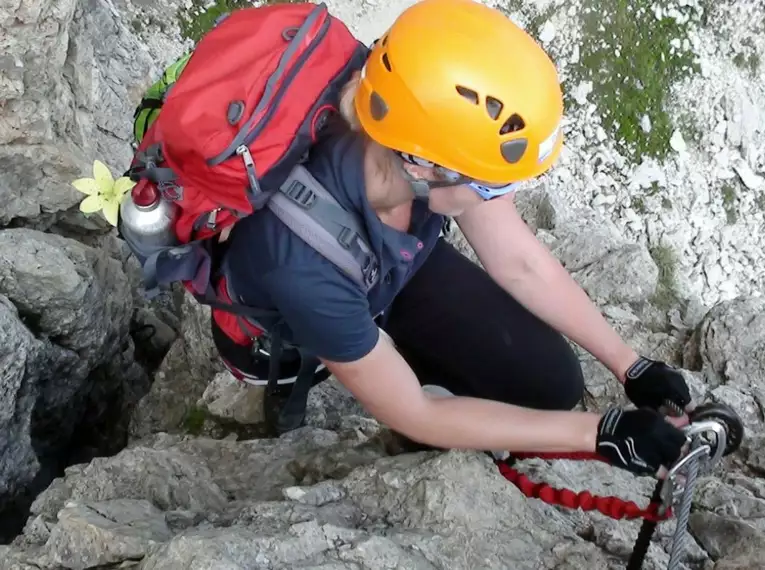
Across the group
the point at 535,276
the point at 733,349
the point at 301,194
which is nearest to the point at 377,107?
the point at 301,194

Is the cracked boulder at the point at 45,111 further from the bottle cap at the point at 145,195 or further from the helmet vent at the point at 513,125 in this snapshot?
the helmet vent at the point at 513,125

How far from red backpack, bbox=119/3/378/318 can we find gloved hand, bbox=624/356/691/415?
1565 mm

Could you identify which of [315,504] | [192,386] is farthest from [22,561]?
[192,386]

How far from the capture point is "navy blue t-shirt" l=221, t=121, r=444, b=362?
2.96 meters

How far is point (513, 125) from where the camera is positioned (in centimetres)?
290

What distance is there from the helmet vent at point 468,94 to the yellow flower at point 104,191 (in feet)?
5.28

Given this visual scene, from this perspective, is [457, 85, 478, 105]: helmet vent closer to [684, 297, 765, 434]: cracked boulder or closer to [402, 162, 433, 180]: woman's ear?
[402, 162, 433, 180]: woman's ear

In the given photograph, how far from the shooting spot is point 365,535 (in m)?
3.10

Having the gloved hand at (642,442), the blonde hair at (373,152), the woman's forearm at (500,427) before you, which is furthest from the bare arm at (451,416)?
the blonde hair at (373,152)

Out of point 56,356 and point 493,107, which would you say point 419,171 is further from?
point 56,356

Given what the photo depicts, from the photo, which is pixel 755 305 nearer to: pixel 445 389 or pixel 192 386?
pixel 445 389

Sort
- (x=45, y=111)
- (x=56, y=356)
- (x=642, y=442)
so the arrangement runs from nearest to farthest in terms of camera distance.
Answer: (x=642, y=442), (x=56, y=356), (x=45, y=111)

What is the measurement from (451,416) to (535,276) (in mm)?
1137

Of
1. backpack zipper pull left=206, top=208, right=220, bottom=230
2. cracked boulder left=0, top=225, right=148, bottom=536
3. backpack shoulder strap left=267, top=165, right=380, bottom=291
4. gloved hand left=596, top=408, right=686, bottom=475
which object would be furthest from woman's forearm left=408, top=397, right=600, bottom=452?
cracked boulder left=0, top=225, right=148, bottom=536
